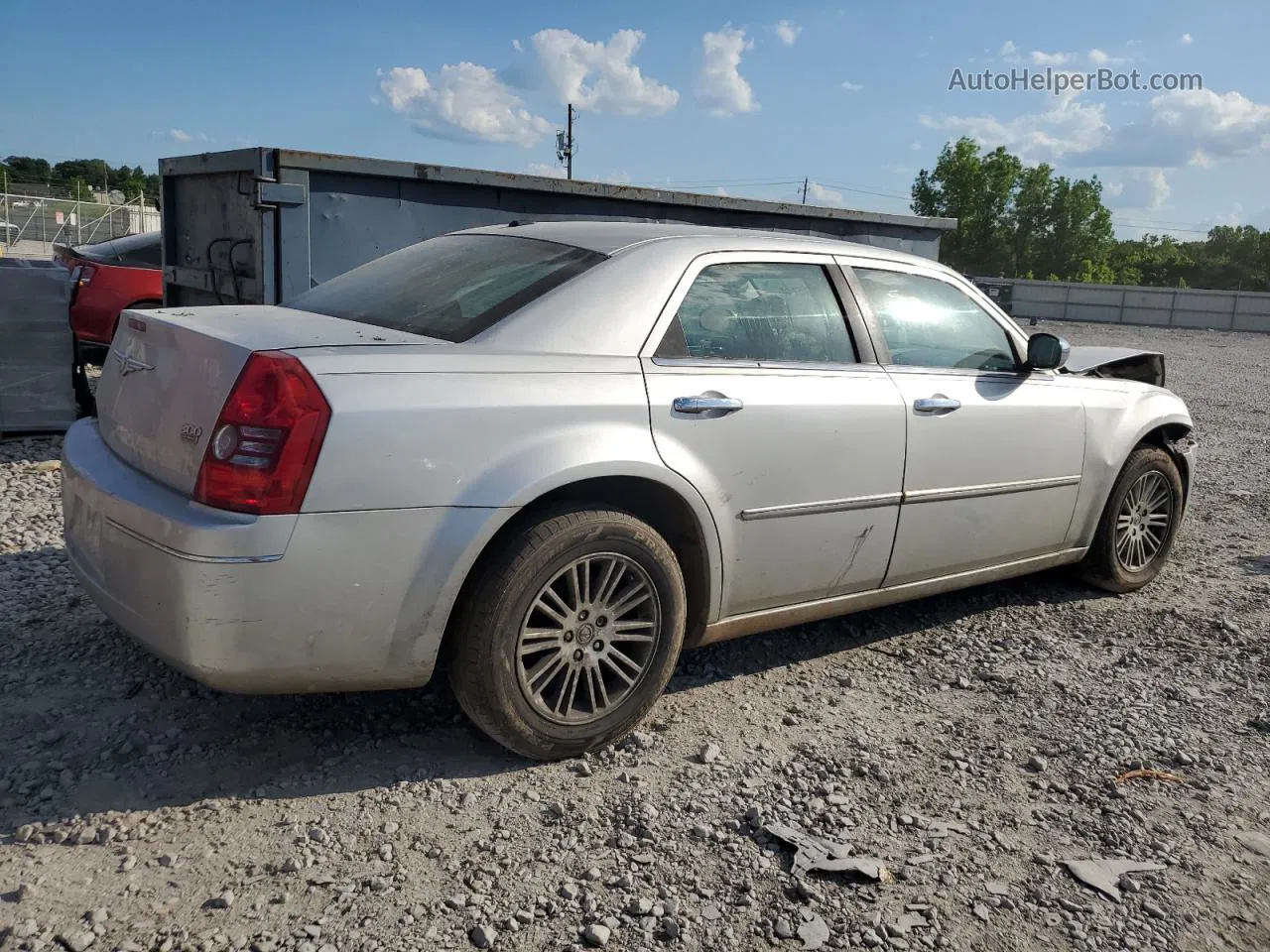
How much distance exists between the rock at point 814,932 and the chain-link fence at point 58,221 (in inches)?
1619

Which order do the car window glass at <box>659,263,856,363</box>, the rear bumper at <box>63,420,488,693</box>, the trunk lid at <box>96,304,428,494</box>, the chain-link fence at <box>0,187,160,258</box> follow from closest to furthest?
the rear bumper at <box>63,420,488,693</box> < the trunk lid at <box>96,304,428,494</box> < the car window glass at <box>659,263,856,363</box> < the chain-link fence at <box>0,187,160,258</box>

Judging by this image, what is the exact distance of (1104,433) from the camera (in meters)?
4.81

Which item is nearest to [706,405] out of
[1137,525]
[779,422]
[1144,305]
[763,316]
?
[779,422]

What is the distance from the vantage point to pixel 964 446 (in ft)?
13.5

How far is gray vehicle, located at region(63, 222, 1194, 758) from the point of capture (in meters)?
2.70

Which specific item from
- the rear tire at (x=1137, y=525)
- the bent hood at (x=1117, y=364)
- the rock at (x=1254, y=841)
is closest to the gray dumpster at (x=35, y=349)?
the bent hood at (x=1117, y=364)

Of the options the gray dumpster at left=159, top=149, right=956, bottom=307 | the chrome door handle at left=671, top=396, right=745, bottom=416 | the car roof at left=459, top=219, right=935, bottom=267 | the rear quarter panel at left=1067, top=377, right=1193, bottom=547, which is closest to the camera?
the chrome door handle at left=671, top=396, right=745, bottom=416

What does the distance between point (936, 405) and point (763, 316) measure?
2.60 ft

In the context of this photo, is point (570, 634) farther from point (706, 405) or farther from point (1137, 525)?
point (1137, 525)

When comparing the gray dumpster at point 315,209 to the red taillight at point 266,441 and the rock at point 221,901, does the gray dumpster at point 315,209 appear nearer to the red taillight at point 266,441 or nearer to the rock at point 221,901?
the red taillight at point 266,441

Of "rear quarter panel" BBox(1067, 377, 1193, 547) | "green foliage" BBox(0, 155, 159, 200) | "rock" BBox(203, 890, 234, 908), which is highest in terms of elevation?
"green foliage" BBox(0, 155, 159, 200)

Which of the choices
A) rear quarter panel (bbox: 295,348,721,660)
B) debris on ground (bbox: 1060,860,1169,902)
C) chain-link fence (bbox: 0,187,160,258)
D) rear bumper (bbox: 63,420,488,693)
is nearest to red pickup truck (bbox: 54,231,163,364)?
rear bumper (bbox: 63,420,488,693)

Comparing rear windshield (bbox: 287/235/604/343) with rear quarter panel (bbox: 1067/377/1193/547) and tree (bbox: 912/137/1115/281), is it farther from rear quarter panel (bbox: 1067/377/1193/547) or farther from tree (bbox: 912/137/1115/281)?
tree (bbox: 912/137/1115/281)

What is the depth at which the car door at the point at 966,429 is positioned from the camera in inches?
157
